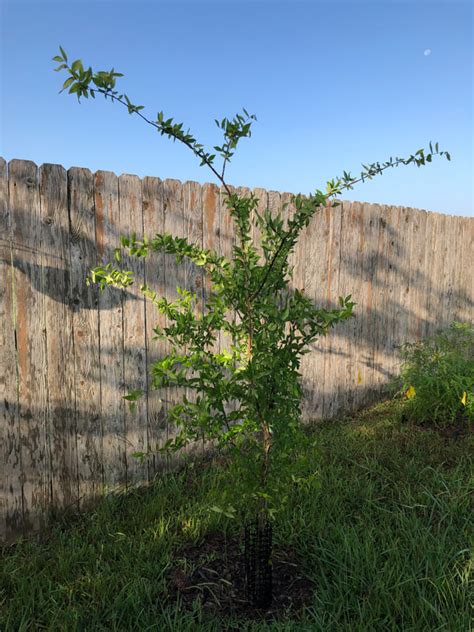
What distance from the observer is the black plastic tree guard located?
2338 millimetres

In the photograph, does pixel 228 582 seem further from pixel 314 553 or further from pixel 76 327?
pixel 76 327

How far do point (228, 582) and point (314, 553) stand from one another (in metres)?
0.49

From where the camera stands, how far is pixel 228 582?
2.49 m

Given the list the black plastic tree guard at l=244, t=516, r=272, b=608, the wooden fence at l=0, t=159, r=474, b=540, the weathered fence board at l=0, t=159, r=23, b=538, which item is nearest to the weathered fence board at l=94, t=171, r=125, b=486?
the wooden fence at l=0, t=159, r=474, b=540

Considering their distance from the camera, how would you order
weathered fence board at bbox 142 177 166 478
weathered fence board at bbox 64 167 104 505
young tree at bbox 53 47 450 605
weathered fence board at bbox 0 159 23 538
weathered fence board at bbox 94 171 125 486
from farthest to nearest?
weathered fence board at bbox 142 177 166 478 < weathered fence board at bbox 94 171 125 486 < weathered fence board at bbox 64 167 104 505 < weathered fence board at bbox 0 159 23 538 < young tree at bbox 53 47 450 605

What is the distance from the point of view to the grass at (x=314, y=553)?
7.45 feet

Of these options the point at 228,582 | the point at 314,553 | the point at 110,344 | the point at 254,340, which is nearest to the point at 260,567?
the point at 228,582

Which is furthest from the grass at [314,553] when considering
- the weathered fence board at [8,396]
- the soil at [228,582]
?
the weathered fence board at [8,396]

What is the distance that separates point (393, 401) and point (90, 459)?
11.7ft

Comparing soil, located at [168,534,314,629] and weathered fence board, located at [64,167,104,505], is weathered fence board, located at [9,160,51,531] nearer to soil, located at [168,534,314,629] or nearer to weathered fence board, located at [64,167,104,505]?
weathered fence board, located at [64,167,104,505]

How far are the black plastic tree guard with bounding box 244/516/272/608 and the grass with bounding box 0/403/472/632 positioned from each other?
0.14 metres

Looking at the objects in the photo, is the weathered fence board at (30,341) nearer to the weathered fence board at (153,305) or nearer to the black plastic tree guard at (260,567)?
the weathered fence board at (153,305)

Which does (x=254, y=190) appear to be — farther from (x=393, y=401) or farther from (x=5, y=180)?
(x=393, y=401)

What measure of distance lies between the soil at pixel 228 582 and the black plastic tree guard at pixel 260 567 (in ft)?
0.16
